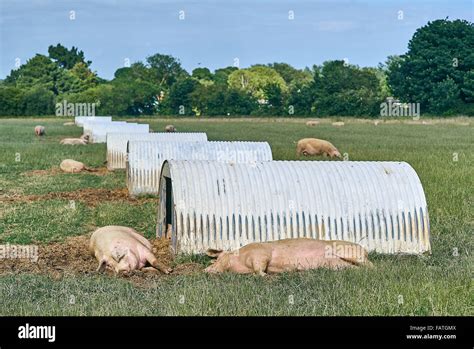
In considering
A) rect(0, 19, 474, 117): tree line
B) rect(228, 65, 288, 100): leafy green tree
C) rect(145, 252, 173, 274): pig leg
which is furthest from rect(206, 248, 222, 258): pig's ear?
rect(228, 65, 288, 100): leafy green tree

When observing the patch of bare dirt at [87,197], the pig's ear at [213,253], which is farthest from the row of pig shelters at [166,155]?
the pig's ear at [213,253]

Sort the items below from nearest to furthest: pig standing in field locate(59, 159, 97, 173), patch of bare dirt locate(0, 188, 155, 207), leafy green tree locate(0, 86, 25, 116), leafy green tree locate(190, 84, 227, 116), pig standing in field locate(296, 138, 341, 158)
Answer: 1. patch of bare dirt locate(0, 188, 155, 207)
2. pig standing in field locate(59, 159, 97, 173)
3. pig standing in field locate(296, 138, 341, 158)
4. leafy green tree locate(190, 84, 227, 116)
5. leafy green tree locate(0, 86, 25, 116)

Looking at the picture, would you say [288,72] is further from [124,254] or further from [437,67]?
[124,254]

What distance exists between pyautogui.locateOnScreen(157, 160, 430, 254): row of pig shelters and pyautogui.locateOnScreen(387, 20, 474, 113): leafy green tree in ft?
196

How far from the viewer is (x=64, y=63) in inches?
4739

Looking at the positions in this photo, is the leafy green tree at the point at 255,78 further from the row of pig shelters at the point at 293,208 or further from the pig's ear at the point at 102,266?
the pig's ear at the point at 102,266

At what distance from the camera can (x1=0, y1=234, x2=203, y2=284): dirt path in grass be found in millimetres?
9648

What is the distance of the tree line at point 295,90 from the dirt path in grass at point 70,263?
186ft

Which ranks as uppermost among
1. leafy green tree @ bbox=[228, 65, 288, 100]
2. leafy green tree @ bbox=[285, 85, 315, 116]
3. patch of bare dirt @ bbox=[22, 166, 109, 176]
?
leafy green tree @ bbox=[228, 65, 288, 100]

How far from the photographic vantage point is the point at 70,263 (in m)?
10.5

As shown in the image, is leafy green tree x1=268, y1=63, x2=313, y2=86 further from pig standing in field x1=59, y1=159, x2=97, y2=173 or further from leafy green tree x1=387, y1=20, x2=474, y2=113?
pig standing in field x1=59, y1=159, x2=97, y2=173

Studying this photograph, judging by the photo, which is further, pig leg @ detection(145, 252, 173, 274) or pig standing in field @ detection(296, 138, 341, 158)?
pig standing in field @ detection(296, 138, 341, 158)

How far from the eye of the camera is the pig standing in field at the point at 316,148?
27875 mm

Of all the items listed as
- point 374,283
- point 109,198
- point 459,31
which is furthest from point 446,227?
point 459,31
